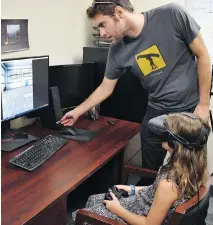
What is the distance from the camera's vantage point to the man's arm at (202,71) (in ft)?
5.67

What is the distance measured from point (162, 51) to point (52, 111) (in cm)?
80

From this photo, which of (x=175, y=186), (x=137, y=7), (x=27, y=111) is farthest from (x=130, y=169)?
(x=137, y=7)

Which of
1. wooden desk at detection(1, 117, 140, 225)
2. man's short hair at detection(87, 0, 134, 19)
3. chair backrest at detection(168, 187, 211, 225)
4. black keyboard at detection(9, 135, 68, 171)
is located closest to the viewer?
chair backrest at detection(168, 187, 211, 225)

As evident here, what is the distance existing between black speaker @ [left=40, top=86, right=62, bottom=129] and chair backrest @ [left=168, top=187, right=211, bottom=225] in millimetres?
1135

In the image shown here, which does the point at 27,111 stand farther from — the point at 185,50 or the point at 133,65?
the point at 185,50

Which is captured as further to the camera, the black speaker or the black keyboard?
the black speaker

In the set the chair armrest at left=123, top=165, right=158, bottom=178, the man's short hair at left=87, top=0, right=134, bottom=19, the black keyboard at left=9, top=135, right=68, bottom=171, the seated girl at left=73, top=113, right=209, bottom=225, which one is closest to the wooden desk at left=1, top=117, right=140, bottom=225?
Answer: the black keyboard at left=9, top=135, right=68, bottom=171

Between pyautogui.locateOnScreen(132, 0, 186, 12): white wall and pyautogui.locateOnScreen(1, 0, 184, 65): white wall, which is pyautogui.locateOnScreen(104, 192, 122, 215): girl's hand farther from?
pyautogui.locateOnScreen(132, 0, 186, 12): white wall

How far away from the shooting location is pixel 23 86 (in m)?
1.83

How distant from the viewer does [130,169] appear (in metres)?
1.84

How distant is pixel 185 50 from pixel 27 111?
0.98 metres

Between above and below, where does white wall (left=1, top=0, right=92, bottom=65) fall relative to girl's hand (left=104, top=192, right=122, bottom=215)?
above

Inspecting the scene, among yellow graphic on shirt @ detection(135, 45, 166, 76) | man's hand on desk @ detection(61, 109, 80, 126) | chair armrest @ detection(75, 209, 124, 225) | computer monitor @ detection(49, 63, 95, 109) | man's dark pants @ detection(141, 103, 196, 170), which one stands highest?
yellow graphic on shirt @ detection(135, 45, 166, 76)

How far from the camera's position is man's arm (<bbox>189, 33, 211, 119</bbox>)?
173 cm
